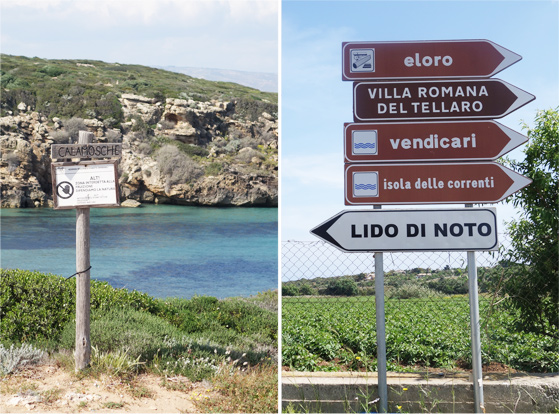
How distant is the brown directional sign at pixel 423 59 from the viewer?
11.7 feet

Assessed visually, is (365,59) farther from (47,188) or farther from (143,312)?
(47,188)

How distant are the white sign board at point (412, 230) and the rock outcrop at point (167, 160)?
31449 millimetres

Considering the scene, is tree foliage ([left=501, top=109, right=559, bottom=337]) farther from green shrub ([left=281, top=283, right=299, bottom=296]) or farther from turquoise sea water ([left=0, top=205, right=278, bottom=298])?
turquoise sea water ([left=0, top=205, right=278, bottom=298])

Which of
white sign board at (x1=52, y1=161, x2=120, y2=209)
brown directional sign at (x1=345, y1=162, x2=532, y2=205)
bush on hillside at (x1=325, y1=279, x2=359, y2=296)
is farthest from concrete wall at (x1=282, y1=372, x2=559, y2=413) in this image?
white sign board at (x1=52, y1=161, x2=120, y2=209)

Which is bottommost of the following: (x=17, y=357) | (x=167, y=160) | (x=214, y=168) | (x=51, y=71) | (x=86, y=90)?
(x=17, y=357)

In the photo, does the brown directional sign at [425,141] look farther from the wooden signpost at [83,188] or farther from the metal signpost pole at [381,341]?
the wooden signpost at [83,188]

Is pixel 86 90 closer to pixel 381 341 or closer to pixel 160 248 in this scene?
pixel 160 248

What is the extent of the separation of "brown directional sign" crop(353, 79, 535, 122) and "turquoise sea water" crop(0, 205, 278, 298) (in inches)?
589

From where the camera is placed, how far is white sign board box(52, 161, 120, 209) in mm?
4594

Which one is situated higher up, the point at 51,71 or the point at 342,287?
the point at 51,71

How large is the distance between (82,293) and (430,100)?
373 cm

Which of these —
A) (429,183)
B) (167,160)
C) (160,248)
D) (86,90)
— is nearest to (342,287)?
(429,183)

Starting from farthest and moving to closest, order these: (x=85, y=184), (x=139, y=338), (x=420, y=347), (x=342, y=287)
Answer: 1. (x=342, y=287)
2. (x=139, y=338)
3. (x=85, y=184)
4. (x=420, y=347)

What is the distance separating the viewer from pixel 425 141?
3.55 metres
